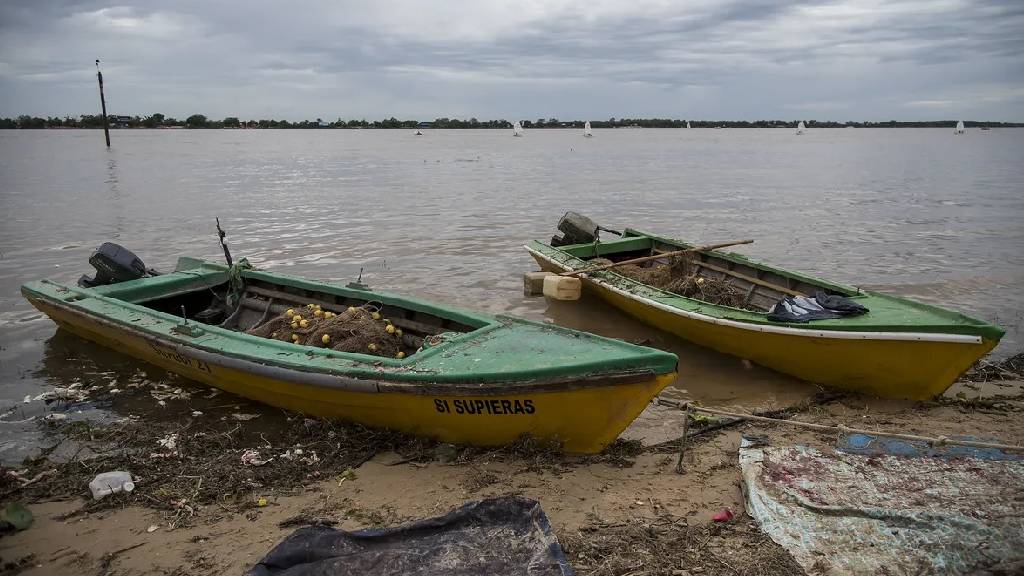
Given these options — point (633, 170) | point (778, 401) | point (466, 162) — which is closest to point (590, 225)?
point (778, 401)

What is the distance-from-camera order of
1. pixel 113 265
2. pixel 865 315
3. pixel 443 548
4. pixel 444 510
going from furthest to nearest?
1. pixel 113 265
2. pixel 865 315
3. pixel 444 510
4. pixel 443 548

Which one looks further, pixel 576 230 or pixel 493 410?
pixel 576 230

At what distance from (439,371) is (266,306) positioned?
4138 mm

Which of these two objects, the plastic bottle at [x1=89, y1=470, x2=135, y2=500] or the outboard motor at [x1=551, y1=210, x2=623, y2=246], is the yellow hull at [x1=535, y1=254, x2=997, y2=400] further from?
the plastic bottle at [x1=89, y1=470, x2=135, y2=500]

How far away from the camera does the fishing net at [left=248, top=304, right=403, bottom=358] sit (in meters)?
6.54

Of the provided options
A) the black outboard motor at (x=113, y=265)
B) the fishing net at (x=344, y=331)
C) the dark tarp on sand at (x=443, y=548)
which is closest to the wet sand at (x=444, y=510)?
the dark tarp on sand at (x=443, y=548)

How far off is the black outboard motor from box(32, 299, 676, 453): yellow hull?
11.2 ft

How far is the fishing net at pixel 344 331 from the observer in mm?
6535

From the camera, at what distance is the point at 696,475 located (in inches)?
201

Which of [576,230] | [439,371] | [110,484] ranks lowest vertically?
[110,484]

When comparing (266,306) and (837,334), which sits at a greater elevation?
(837,334)

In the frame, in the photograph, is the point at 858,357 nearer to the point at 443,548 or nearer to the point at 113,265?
the point at 443,548

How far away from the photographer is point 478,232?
17.7m

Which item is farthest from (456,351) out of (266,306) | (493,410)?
(266,306)
